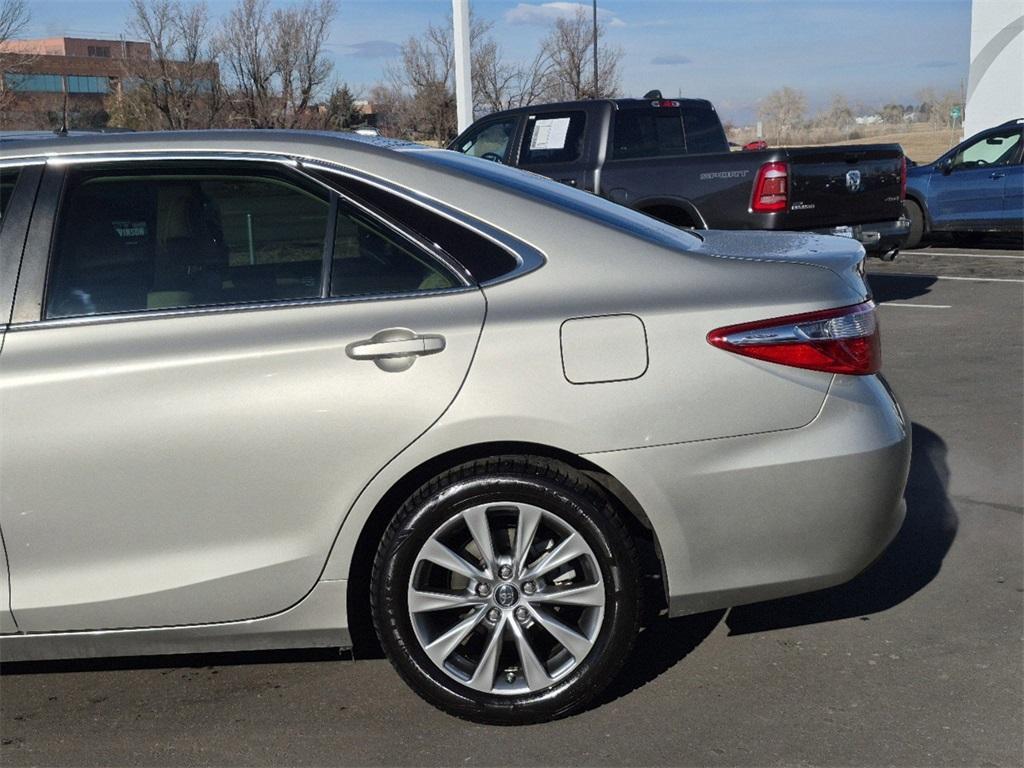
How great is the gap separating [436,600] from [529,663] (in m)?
0.32

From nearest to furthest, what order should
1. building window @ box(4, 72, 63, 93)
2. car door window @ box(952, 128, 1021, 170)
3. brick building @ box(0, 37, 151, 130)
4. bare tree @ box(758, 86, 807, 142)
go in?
car door window @ box(952, 128, 1021, 170), brick building @ box(0, 37, 151, 130), building window @ box(4, 72, 63, 93), bare tree @ box(758, 86, 807, 142)

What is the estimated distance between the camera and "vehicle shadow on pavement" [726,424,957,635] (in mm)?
4184

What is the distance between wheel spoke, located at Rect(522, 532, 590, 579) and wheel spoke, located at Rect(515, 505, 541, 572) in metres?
0.04

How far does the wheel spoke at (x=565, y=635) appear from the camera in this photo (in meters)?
3.40

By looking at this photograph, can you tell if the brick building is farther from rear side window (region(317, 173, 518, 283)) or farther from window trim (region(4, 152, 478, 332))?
rear side window (region(317, 173, 518, 283))

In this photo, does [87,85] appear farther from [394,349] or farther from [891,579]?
[394,349]

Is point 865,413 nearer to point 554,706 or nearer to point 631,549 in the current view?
point 631,549

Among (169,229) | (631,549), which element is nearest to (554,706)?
(631,549)

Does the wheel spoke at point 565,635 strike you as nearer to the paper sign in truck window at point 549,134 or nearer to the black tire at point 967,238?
the paper sign in truck window at point 549,134

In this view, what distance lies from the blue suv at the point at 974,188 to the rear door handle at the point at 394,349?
13.1m

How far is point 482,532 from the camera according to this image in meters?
3.34

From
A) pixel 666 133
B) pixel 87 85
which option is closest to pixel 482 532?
pixel 666 133

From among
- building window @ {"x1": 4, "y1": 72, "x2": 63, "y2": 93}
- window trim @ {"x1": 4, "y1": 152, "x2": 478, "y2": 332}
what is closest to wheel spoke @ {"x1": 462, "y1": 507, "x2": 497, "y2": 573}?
window trim @ {"x1": 4, "y1": 152, "x2": 478, "y2": 332}

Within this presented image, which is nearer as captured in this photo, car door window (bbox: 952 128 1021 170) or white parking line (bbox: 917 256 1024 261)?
white parking line (bbox: 917 256 1024 261)
